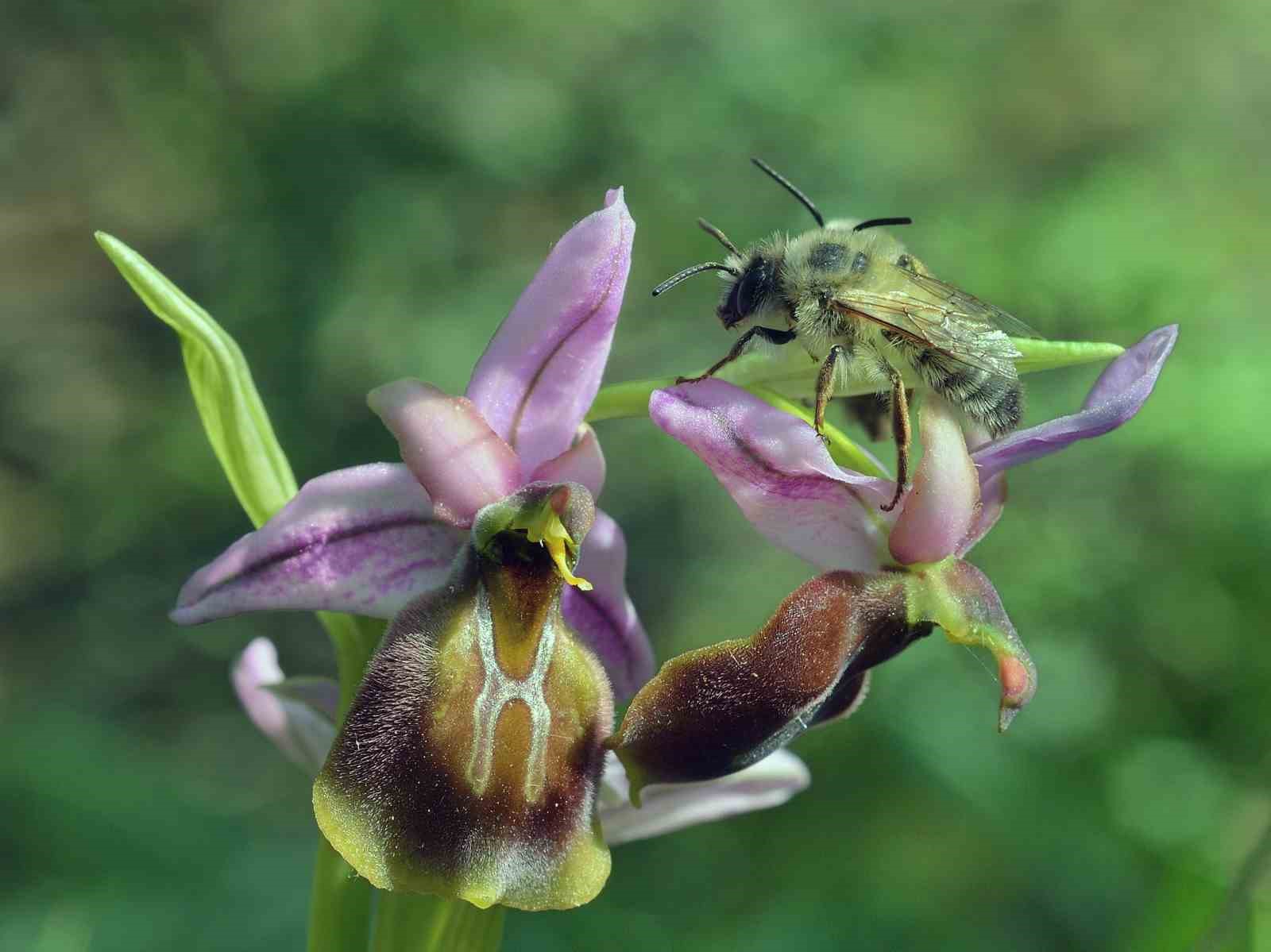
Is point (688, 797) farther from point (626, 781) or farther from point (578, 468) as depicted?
point (578, 468)

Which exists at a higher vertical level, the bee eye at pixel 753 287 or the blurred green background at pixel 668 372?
the bee eye at pixel 753 287

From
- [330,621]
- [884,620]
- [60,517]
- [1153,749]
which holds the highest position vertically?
[884,620]

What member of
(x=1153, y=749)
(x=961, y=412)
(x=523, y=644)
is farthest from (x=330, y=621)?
(x=1153, y=749)

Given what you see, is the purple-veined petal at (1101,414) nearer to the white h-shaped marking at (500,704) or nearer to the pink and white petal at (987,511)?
the pink and white petal at (987,511)

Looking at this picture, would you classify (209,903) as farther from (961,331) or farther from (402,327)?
(961,331)

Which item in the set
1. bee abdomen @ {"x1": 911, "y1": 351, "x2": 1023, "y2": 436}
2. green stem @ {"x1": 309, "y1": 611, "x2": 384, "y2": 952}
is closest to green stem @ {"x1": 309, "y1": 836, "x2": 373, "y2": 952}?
green stem @ {"x1": 309, "y1": 611, "x2": 384, "y2": 952}

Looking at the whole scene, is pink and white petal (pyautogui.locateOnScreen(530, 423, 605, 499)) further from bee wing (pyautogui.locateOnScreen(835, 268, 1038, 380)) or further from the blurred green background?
the blurred green background

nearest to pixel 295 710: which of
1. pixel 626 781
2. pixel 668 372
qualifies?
pixel 626 781

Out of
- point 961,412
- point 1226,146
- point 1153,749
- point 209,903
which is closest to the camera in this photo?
point 961,412

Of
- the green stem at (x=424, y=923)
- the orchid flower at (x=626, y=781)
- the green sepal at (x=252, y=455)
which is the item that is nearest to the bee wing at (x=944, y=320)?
the orchid flower at (x=626, y=781)
